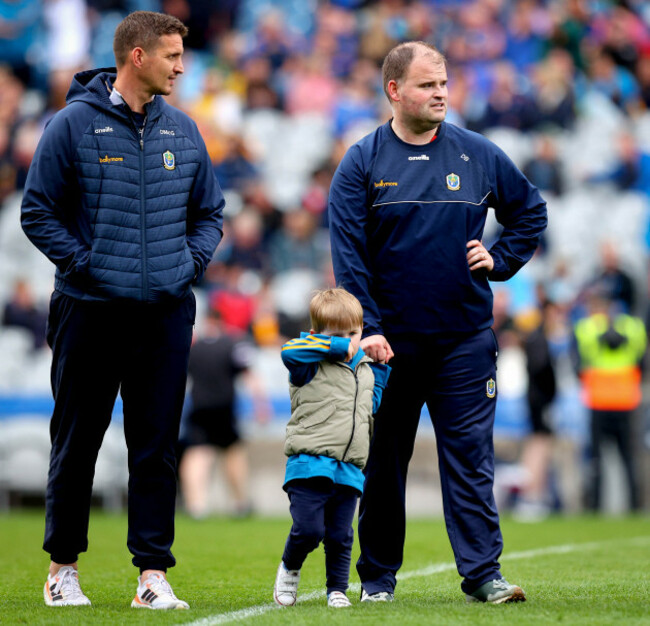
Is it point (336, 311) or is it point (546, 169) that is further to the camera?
point (546, 169)

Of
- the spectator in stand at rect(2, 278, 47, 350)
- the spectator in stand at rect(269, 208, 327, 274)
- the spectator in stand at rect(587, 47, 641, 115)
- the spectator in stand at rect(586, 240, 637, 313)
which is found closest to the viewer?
the spectator in stand at rect(586, 240, 637, 313)

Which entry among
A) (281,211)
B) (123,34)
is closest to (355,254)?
(123,34)

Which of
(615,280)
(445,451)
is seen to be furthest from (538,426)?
(445,451)

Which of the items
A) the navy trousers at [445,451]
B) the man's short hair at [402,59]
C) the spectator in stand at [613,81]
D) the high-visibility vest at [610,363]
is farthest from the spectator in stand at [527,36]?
the navy trousers at [445,451]

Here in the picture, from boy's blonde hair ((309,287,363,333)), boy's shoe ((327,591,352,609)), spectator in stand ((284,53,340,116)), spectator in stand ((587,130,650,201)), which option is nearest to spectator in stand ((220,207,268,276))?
spectator in stand ((284,53,340,116))

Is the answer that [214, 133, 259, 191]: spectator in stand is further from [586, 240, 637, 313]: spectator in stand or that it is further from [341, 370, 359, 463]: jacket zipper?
[341, 370, 359, 463]: jacket zipper

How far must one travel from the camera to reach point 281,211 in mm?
17156

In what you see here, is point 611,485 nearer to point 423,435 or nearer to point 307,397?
point 423,435

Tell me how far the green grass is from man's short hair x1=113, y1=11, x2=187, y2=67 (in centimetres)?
239

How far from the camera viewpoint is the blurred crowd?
1573cm

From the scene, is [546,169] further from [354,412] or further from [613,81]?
[354,412]

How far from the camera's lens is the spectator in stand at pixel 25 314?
15.8m

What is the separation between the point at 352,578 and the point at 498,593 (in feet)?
5.98

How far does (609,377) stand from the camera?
13945 millimetres
